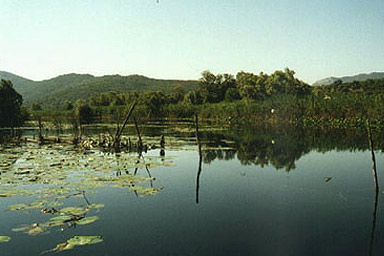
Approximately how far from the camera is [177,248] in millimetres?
6512

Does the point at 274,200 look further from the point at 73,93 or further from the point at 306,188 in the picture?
the point at 73,93

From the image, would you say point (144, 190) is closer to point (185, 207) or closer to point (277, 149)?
point (185, 207)

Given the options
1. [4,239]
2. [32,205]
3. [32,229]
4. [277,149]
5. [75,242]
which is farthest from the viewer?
[277,149]

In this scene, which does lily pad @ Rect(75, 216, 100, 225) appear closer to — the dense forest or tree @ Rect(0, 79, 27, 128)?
the dense forest

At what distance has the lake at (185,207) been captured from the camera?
6684 mm

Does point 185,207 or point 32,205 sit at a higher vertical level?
point 32,205

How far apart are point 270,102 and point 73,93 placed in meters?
136

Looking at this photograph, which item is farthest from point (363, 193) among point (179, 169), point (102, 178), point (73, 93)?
point (73, 93)

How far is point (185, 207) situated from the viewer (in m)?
9.24

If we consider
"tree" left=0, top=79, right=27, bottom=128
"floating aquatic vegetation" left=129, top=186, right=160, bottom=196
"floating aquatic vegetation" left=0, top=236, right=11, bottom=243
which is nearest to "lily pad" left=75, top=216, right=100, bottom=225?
"floating aquatic vegetation" left=0, top=236, right=11, bottom=243

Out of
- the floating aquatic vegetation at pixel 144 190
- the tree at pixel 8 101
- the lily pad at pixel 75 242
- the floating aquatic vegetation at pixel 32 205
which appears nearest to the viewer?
the lily pad at pixel 75 242

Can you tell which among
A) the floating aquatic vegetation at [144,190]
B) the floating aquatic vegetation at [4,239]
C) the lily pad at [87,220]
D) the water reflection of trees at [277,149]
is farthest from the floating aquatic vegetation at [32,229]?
the water reflection of trees at [277,149]

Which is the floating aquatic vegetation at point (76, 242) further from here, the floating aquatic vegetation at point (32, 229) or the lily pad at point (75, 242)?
the floating aquatic vegetation at point (32, 229)

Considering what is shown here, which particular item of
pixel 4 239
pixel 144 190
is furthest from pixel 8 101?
pixel 4 239
